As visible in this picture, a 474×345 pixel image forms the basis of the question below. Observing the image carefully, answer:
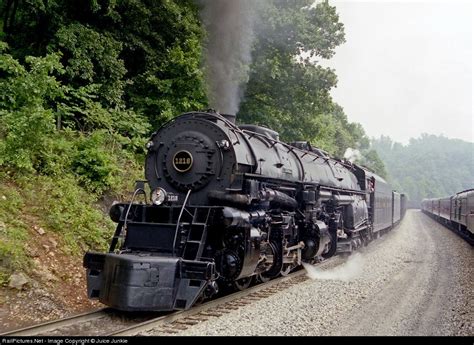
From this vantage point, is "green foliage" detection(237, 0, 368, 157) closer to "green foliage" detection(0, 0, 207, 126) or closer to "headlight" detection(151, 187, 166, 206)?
"green foliage" detection(0, 0, 207, 126)

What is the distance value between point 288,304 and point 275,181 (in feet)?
9.41

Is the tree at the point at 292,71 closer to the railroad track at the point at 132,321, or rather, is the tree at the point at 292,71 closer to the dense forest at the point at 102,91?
the dense forest at the point at 102,91

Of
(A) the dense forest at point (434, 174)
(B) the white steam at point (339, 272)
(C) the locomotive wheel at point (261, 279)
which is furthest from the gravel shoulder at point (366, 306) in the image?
(A) the dense forest at point (434, 174)

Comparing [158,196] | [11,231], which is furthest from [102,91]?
[158,196]

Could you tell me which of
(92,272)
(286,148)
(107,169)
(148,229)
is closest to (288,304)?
(148,229)

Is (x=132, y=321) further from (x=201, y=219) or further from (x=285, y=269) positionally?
(x=285, y=269)

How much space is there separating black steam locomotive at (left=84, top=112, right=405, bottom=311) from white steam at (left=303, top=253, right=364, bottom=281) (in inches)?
31.4

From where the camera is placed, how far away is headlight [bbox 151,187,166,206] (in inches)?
328

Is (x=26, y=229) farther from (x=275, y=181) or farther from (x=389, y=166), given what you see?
(x=389, y=166)

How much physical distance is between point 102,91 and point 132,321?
9877 mm

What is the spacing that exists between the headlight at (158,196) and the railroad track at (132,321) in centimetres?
192

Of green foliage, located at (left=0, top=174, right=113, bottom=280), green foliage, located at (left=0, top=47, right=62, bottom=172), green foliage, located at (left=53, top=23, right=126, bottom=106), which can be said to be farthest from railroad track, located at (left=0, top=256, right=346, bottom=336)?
green foliage, located at (left=53, top=23, right=126, bottom=106)

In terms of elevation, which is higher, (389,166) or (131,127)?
(389,166)

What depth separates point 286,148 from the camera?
12.0 m
